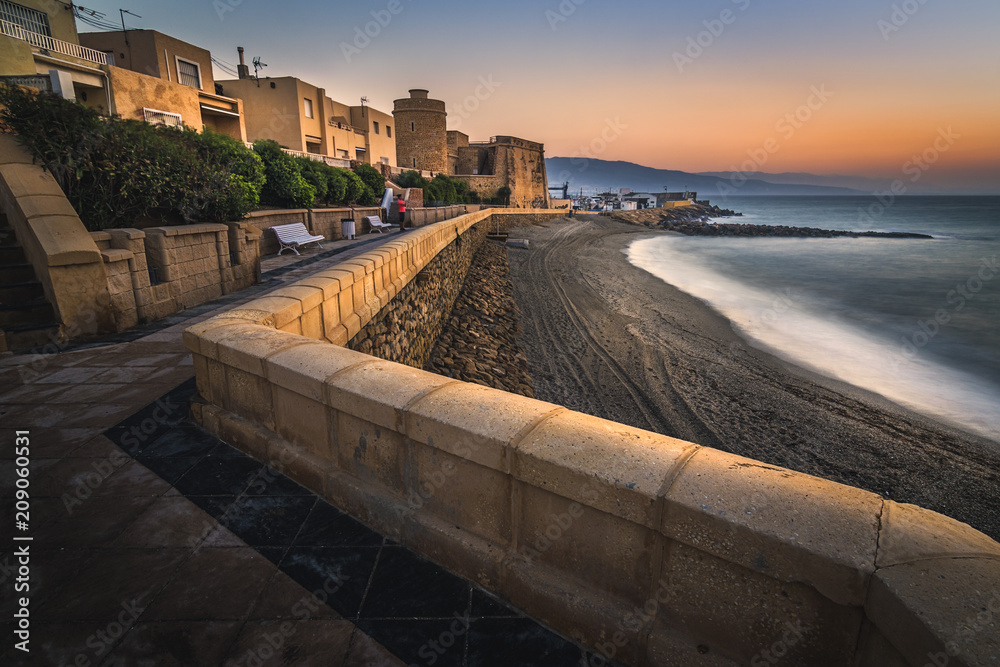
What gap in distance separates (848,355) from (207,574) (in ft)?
52.6

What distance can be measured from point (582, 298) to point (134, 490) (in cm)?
1735

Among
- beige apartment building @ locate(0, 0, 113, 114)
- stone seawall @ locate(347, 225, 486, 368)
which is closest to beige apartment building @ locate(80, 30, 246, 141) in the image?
beige apartment building @ locate(0, 0, 113, 114)

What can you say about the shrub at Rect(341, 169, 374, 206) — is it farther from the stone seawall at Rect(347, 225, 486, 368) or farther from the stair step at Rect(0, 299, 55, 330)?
the stair step at Rect(0, 299, 55, 330)

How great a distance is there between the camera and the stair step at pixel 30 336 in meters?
4.95

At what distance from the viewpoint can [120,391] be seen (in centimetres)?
413

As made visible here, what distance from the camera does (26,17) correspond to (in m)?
19.3

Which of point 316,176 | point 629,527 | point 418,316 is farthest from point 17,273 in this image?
point 316,176

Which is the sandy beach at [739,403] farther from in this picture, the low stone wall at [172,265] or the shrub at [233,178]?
the shrub at [233,178]

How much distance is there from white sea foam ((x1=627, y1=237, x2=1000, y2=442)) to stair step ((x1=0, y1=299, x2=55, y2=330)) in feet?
47.4

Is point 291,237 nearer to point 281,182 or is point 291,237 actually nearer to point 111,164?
point 281,182

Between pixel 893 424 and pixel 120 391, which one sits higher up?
pixel 120 391

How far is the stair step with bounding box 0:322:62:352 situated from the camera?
4945 mm

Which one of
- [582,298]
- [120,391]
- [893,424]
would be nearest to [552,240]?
[582,298]

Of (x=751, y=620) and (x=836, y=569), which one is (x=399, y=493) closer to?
(x=751, y=620)
